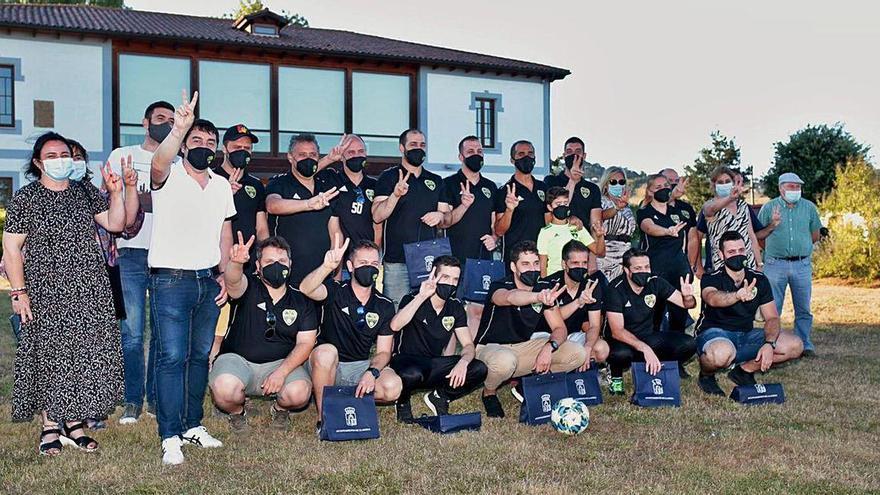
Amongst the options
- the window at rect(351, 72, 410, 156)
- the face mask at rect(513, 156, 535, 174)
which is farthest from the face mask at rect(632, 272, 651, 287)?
the window at rect(351, 72, 410, 156)

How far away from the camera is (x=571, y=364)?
270 inches

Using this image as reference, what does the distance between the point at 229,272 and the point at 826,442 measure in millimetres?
4175

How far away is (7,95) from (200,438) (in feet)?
61.6

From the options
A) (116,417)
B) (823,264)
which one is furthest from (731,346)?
(823,264)

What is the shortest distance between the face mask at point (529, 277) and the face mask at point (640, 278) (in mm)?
989

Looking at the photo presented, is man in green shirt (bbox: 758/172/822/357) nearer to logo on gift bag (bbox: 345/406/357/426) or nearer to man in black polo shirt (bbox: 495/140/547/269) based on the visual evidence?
man in black polo shirt (bbox: 495/140/547/269)

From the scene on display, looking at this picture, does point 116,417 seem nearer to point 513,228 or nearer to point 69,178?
point 69,178

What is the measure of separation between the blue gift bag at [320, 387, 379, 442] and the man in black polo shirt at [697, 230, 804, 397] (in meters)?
3.12

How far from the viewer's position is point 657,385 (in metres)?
6.79

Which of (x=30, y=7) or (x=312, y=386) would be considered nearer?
(x=312, y=386)

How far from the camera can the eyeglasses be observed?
235 inches

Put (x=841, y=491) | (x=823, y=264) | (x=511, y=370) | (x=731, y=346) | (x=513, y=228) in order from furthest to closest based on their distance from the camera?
Answer: (x=823, y=264), (x=513, y=228), (x=731, y=346), (x=511, y=370), (x=841, y=491)

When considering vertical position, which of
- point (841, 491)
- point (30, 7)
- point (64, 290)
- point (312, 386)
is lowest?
point (841, 491)

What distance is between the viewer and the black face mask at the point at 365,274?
610 cm
